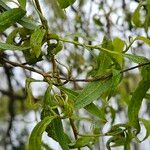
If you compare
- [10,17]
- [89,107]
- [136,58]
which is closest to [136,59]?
[136,58]

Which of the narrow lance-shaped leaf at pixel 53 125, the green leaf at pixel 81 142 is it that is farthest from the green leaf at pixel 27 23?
the green leaf at pixel 81 142

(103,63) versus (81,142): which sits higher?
(103,63)

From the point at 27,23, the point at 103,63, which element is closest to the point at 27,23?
the point at 27,23

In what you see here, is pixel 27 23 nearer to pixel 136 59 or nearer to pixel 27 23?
pixel 27 23

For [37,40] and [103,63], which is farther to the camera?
[103,63]

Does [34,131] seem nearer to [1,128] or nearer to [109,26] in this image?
[109,26]

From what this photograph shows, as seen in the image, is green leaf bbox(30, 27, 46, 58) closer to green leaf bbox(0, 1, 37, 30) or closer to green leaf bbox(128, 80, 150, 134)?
green leaf bbox(0, 1, 37, 30)

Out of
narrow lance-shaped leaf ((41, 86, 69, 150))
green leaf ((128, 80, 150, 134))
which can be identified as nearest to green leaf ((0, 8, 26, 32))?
narrow lance-shaped leaf ((41, 86, 69, 150))
